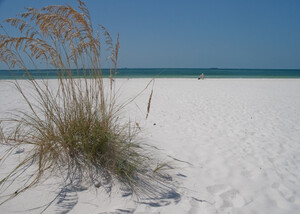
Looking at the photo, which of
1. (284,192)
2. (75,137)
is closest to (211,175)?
(284,192)

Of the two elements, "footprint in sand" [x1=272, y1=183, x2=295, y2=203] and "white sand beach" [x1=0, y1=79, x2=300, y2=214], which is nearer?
"white sand beach" [x1=0, y1=79, x2=300, y2=214]

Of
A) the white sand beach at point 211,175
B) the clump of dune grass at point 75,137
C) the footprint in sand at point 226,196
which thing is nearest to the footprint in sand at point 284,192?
the white sand beach at point 211,175

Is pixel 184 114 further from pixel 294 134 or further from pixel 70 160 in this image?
pixel 70 160

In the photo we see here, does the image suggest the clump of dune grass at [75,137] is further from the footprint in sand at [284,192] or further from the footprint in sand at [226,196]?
the footprint in sand at [284,192]

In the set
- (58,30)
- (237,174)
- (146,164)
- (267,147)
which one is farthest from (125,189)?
(267,147)

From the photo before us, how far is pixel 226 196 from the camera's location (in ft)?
5.22

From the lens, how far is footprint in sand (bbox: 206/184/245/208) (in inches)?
58.9

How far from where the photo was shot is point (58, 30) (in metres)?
1.78

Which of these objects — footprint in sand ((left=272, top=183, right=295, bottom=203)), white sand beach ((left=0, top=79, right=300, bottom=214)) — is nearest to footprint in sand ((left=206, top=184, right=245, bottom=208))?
white sand beach ((left=0, top=79, right=300, bottom=214))

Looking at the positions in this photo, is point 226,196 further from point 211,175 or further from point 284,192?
point 284,192

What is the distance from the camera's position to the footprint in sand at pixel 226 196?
150 centimetres

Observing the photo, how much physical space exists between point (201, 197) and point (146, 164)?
61 cm

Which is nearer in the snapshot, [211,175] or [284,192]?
[284,192]

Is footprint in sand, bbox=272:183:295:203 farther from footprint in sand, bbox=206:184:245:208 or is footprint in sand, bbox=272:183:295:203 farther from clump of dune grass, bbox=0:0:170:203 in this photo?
clump of dune grass, bbox=0:0:170:203
